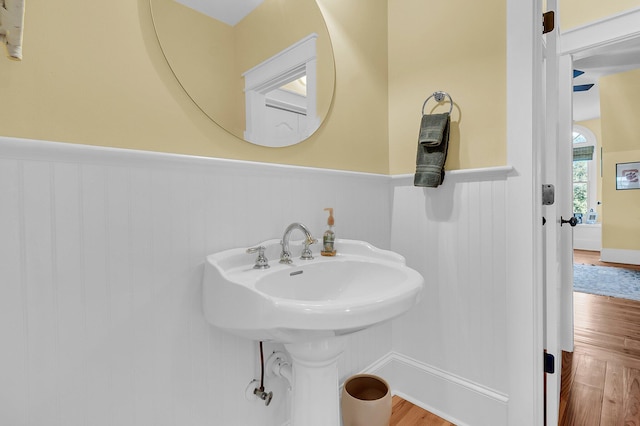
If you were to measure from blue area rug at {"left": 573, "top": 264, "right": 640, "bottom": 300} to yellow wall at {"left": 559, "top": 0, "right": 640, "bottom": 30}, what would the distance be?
2.53 metres

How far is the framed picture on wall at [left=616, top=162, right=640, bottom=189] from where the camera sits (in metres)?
4.36

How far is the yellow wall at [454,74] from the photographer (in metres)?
1.30

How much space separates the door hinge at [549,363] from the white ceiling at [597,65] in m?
2.15

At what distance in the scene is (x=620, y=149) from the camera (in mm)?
4492

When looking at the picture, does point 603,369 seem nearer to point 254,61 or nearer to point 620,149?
point 254,61

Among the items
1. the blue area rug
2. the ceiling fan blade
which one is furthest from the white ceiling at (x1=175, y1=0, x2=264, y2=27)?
the ceiling fan blade

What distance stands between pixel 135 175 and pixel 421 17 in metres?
1.50

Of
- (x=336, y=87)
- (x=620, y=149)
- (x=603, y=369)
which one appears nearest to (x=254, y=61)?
(x=336, y=87)

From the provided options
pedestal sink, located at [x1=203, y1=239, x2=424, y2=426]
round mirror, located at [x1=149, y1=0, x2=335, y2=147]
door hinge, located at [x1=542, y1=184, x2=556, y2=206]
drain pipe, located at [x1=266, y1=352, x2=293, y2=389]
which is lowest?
drain pipe, located at [x1=266, y1=352, x2=293, y2=389]

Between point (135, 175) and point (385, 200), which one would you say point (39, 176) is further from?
point (385, 200)

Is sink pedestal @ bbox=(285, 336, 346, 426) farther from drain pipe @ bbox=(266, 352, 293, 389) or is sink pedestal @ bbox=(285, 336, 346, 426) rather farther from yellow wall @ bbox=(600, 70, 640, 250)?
yellow wall @ bbox=(600, 70, 640, 250)

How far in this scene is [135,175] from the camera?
2.68 feet

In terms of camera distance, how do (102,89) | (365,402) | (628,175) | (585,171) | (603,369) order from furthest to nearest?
(585,171) < (628,175) < (603,369) < (365,402) < (102,89)

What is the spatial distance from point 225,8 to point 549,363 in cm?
178
